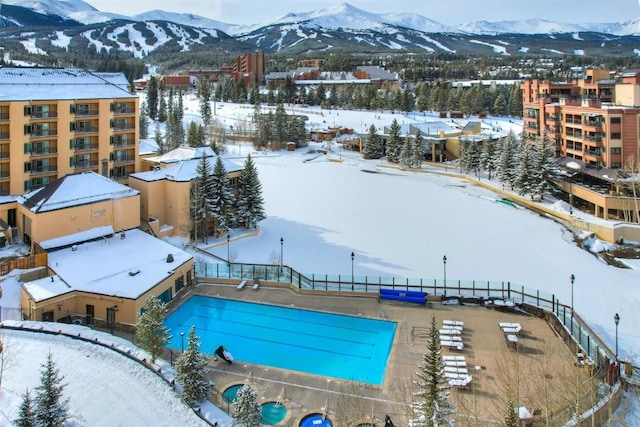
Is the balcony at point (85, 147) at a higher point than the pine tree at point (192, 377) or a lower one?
higher

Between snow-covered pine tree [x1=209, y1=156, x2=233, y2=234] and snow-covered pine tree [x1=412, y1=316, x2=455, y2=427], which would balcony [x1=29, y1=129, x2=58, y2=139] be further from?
snow-covered pine tree [x1=412, y1=316, x2=455, y2=427]

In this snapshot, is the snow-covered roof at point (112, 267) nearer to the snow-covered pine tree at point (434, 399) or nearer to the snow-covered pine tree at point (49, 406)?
the snow-covered pine tree at point (49, 406)

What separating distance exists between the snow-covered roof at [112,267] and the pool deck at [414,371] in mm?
4954

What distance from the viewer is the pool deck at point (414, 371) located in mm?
13492

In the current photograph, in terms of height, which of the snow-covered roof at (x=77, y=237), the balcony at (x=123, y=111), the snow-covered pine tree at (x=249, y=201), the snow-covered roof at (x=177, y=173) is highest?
the balcony at (x=123, y=111)

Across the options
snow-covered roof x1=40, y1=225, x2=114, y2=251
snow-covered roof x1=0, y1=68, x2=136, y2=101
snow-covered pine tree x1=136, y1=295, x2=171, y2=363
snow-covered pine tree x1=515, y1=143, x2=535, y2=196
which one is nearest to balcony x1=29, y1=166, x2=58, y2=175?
snow-covered roof x1=0, y1=68, x2=136, y2=101

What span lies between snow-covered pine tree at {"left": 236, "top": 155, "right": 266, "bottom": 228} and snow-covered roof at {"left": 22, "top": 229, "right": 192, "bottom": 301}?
7503 millimetres

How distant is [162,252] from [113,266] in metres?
2.32

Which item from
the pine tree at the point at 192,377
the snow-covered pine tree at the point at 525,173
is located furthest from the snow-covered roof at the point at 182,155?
the snow-covered pine tree at the point at 525,173

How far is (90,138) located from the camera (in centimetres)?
2998

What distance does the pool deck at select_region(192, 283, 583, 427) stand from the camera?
1349 centimetres

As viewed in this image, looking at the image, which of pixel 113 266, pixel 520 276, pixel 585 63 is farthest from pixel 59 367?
pixel 585 63

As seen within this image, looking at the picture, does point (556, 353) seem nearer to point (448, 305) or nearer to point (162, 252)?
point (448, 305)

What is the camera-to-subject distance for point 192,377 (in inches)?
535
